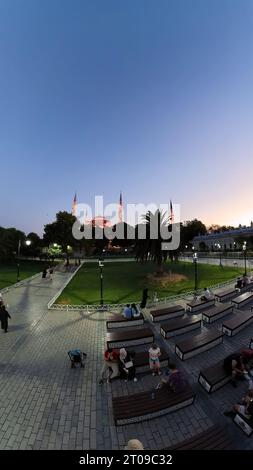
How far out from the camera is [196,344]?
9.93m

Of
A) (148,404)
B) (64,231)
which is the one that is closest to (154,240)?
(148,404)

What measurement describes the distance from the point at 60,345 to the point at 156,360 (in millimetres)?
5170

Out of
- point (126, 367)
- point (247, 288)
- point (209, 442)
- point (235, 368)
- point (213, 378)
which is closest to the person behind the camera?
point (209, 442)

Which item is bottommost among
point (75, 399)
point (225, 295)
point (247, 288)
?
point (75, 399)

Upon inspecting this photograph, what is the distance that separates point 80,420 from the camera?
654cm

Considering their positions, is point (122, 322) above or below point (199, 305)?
below

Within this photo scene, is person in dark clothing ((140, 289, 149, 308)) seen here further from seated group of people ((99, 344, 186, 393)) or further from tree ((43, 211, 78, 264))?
tree ((43, 211, 78, 264))

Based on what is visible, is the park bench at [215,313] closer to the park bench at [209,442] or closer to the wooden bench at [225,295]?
the wooden bench at [225,295]

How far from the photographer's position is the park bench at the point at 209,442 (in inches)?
203

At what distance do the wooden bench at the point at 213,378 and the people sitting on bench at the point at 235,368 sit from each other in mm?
154

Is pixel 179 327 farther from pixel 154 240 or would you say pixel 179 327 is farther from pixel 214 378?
pixel 154 240

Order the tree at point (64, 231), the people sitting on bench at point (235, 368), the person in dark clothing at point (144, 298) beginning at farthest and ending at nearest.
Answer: the tree at point (64, 231), the person in dark clothing at point (144, 298), the people sitting on bench at point (235, 368)

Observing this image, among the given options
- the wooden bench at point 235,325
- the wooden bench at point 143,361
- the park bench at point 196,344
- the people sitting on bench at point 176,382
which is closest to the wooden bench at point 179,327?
the wooden bench at point 235,325

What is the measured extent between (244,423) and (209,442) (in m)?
1.44
